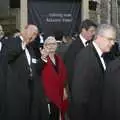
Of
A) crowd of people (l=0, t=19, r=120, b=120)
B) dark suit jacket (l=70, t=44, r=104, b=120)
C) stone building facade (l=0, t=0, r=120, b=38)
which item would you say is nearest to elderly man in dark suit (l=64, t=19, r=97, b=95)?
crowd of people (l=0, t=19, r=120, b=120)

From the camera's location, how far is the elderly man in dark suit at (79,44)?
9055 millimetres

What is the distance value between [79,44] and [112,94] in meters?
2.79

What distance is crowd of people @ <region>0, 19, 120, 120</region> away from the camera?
6.55 m

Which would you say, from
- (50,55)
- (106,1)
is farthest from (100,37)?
(106,1)

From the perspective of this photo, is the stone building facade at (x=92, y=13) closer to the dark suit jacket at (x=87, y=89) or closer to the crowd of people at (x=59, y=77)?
the crowd of people at (x=59, y=77)

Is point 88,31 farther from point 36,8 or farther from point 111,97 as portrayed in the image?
point 36,8

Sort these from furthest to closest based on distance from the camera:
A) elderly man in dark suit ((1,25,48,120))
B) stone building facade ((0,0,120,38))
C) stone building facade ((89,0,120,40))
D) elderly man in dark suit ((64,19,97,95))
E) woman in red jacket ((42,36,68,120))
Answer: stone building facade ((89,0,120,40)) < stone building facade ((0,0,120,38)) < woman in red jacket ((42,36,68,120)) < elderly man in dark suit ((64,19,97,95)) < elderly man in dark suit ((1,25,48,120))

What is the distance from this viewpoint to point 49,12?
62.9ft

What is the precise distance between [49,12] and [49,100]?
1021cm

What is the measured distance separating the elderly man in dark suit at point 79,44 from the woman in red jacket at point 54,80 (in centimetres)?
10

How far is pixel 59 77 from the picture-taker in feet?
30.2

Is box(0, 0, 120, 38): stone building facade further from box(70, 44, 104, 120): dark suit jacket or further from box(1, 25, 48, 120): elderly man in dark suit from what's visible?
box(70, 44, 104, 120): dark suit jacket

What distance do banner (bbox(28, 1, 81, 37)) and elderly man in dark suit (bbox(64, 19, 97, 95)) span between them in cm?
899

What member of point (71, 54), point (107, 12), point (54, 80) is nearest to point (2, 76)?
point (54, 80)
